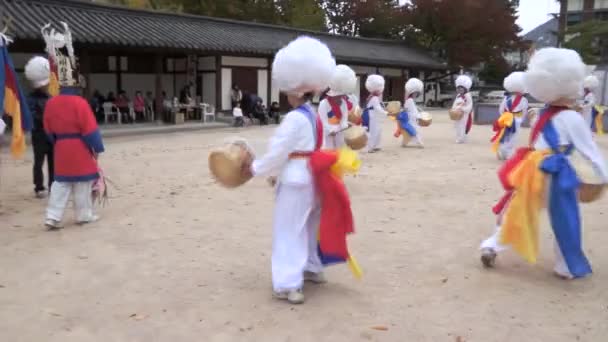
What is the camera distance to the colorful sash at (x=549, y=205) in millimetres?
3791

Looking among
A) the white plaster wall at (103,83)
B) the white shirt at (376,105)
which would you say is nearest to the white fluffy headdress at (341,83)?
the white shirt at (376,105)

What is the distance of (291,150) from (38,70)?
13.1 ft

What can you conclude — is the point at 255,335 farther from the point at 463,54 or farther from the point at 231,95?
the point at 463,54

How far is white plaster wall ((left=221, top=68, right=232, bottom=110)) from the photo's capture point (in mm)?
19422

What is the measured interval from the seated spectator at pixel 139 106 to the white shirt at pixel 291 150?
1470 centimetres

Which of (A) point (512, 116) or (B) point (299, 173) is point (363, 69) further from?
(B) point (299, 173)

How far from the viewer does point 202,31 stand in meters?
18.7

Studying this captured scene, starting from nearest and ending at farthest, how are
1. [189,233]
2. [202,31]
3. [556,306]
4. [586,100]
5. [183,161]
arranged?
[556,306] < [189,233] < [183,161] < [586,100] < [202,31]

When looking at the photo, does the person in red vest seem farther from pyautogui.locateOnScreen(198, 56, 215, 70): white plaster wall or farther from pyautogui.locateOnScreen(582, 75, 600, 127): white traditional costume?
pyautogui.locateOnScreen(198, 56, 215, 70): white plaster wall

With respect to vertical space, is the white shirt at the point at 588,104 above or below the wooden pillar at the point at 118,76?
below

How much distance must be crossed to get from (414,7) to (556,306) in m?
31.3

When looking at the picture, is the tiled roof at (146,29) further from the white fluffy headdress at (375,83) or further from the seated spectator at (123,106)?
the white fluffy headdress at (375,83)

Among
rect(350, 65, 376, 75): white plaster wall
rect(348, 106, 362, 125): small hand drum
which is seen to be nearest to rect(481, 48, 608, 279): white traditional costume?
rect(348, 106, 362, 125): small hand drum

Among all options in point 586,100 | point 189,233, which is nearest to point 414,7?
point 586,100
